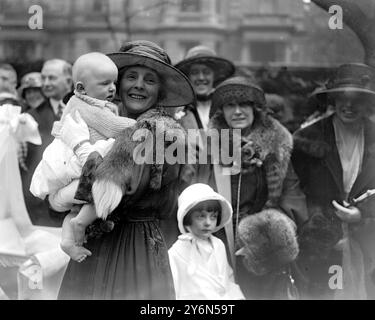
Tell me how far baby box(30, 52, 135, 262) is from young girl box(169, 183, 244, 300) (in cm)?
63

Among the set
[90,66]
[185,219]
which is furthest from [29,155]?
[90,66]

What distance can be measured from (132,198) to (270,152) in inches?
50.2

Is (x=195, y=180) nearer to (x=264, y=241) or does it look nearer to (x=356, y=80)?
(x=264, y=241)

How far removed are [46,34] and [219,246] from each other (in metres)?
1.92

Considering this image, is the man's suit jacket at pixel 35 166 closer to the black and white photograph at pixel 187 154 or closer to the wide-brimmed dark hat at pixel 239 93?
the black and white photograph at pixel 187 154

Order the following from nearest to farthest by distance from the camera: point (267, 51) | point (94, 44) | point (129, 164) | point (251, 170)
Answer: point (129, 164) < point (251, 170) < point (94, 44) < point (267, 51)

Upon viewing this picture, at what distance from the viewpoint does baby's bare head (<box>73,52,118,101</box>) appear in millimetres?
2836

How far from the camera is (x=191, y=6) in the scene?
4770 millimetres

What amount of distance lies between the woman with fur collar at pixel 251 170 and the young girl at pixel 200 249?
29 centimetres

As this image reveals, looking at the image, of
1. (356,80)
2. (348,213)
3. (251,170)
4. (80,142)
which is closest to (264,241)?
(251,170)

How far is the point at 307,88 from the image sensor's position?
522 cm

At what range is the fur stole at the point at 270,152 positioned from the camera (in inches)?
150

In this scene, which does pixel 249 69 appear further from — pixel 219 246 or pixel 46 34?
pixel 219 246
